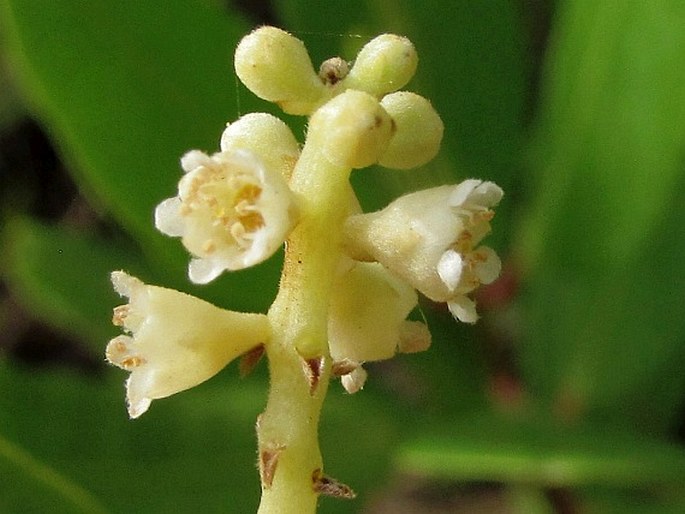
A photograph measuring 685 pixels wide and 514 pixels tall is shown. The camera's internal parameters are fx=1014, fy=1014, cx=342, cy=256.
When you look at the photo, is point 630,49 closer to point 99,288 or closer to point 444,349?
point 444,349

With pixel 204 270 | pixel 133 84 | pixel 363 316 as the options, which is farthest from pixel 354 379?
pixel 133 84

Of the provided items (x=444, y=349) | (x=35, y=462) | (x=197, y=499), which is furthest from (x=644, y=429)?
(x=35, y=462)

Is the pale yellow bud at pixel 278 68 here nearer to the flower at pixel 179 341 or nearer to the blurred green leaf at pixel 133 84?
the flower at pixel 179 341

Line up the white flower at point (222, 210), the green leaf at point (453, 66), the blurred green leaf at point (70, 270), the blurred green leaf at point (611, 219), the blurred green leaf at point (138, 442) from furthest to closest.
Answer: the blurred green leaf at point (70, 270), the green leaf at point (453, 66), the blurred green leaf at point (611, 219), the blurred green leaf at point (138, 442), the white flower at point (222, 210)

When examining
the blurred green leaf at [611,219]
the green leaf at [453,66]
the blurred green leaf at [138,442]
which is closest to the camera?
the blurred green leaf at [138,442]

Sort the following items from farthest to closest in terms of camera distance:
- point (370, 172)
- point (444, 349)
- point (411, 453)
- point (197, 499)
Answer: point (444, 349) < point (370, 172) < point (411, 453) < point (197, 499)

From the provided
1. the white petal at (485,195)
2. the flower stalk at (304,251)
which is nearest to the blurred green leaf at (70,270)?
the flower stalk at (304,251)
